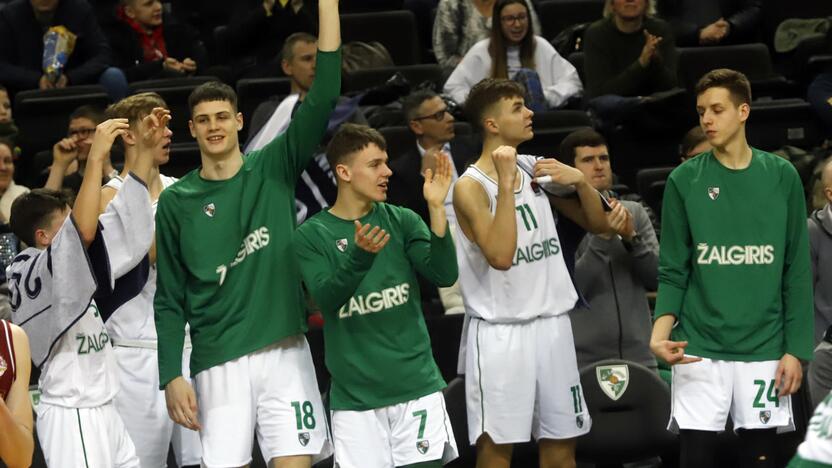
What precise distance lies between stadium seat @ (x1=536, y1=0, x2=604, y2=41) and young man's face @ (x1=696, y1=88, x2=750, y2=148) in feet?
17.9

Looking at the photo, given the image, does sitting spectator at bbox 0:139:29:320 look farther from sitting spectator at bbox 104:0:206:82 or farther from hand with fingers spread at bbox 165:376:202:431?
hand with fingers spread at bbox 165:376:202:431

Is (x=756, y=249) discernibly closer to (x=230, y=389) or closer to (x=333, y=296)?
(x=333, y=296)

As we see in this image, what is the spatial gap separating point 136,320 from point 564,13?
597cm

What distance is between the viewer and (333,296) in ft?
19.8

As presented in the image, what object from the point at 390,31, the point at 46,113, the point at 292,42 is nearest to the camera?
the point at 292,42

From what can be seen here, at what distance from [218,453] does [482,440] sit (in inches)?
55.1

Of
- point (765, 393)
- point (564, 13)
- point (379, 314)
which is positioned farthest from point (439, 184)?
point (564, 13)

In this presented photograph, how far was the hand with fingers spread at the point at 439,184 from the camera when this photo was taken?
6078 millimetres

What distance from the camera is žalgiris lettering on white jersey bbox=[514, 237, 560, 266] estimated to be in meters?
6.83

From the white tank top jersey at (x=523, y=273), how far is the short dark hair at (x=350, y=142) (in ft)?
2.07

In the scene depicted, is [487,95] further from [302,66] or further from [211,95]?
[302,66]

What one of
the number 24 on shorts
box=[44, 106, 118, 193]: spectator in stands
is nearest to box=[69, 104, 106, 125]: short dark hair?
box=[44, 106, 118, 193]: spectator in stands

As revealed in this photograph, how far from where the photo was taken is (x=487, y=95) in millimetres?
7113

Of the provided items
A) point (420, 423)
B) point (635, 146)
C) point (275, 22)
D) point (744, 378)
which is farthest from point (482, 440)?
point (275, 22)
